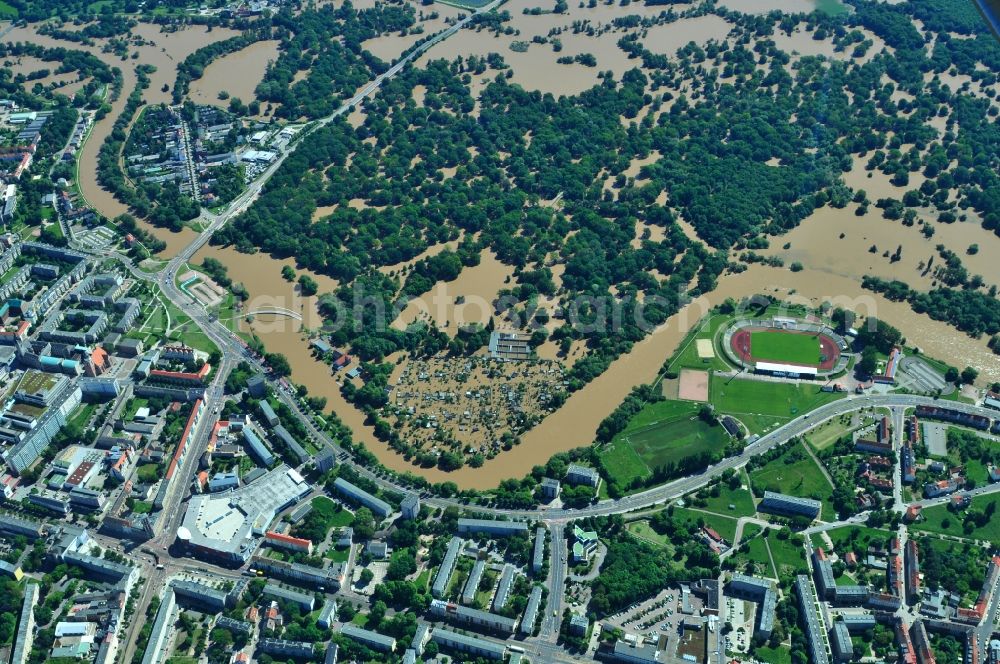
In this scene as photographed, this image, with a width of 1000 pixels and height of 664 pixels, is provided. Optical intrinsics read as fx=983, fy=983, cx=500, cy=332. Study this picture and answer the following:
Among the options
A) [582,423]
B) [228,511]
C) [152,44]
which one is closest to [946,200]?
[582,423]

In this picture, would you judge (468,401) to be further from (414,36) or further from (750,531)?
(414,36)

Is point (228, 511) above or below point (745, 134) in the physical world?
below

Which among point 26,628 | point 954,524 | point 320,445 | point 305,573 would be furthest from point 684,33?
point 26,628

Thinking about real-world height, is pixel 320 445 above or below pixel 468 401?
below

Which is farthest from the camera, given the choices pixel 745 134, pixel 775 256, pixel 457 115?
pixel 457 115

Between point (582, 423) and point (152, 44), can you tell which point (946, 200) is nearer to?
point (582, 423)

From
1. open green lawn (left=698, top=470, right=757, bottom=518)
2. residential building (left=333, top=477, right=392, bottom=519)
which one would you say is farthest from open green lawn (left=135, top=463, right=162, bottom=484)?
open green lawn (left=698, top=470, right=757, bottom=518)
